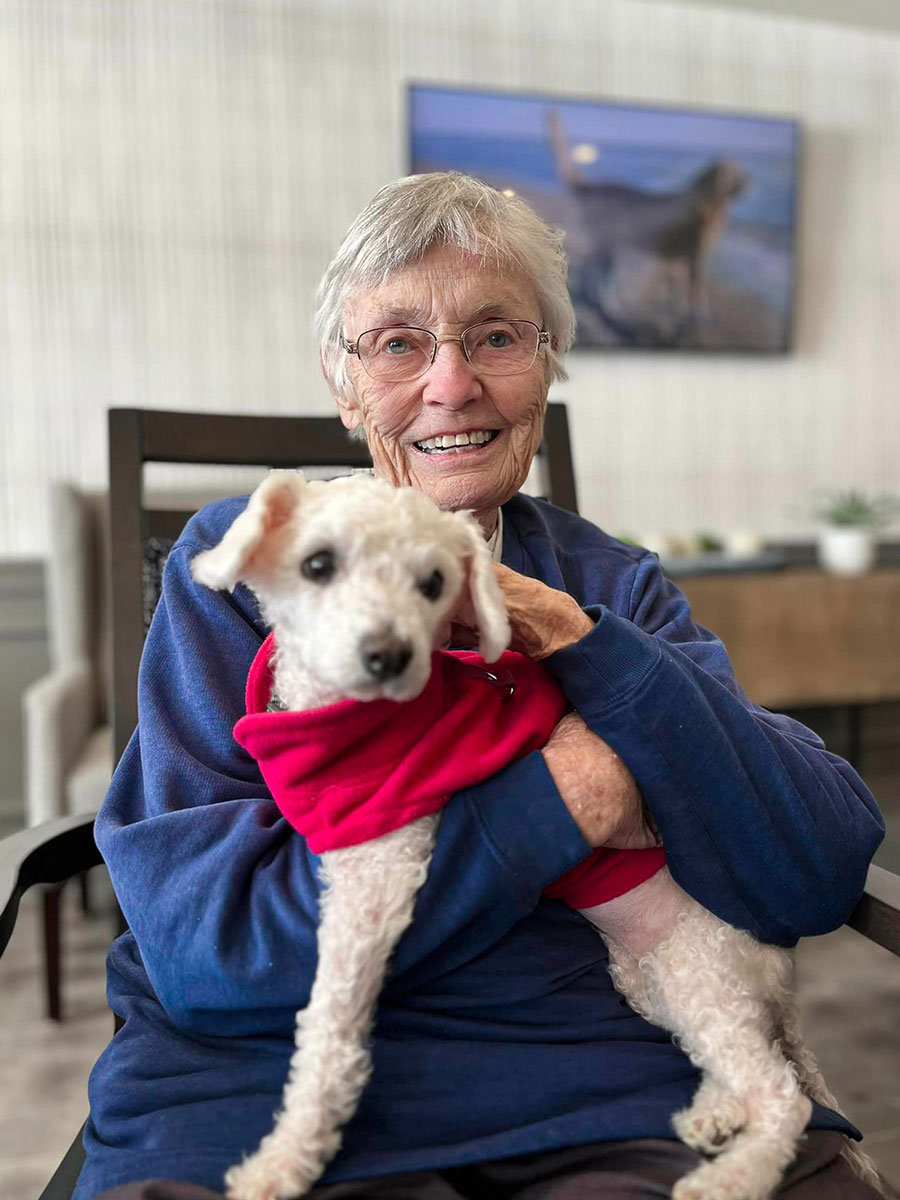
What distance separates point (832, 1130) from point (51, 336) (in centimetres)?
294

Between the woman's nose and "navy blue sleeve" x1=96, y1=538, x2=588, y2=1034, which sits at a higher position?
the woman's nose

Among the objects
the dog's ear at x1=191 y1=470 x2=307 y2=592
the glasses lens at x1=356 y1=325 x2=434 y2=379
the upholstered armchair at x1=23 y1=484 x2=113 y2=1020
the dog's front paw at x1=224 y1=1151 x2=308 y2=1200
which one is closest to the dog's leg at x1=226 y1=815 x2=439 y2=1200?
the dog's front paw at x1=224 y1=1151 x2=308 y2=1200

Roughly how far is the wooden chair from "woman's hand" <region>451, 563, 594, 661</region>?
0.56 m

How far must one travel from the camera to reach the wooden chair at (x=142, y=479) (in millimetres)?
1121

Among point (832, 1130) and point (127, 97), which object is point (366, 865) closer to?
point (832, 1130)

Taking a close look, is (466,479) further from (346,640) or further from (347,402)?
(346,640)

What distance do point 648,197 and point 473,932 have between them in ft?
10.0

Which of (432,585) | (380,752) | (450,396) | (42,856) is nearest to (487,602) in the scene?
(432,585)

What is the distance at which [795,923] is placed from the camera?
2.90ft

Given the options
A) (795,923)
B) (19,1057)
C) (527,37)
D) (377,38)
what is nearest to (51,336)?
(377,38)

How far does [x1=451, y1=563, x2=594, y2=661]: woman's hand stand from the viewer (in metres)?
0.83

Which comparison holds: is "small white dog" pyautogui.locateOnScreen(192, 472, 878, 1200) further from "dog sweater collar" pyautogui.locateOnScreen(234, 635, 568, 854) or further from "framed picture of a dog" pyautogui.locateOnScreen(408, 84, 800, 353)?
"framed picture of a dog" pyautogui.locateOnScreen(408, 84, 800, 353)

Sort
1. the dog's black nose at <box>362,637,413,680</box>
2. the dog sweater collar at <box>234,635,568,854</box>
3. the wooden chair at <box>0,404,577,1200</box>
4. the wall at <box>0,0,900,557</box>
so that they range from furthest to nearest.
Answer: the wall at <box>0,0,900,557</box> < the wooden chair at <box>0,404,577,1200</box> < the dog sweater collar at <box>234,635,568,854</box> < the dog's black nose at <box>362,637,413,680</box>

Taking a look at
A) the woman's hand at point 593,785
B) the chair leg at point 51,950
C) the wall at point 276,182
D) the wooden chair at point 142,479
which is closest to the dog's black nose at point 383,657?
the woman's hand at point 593,785
